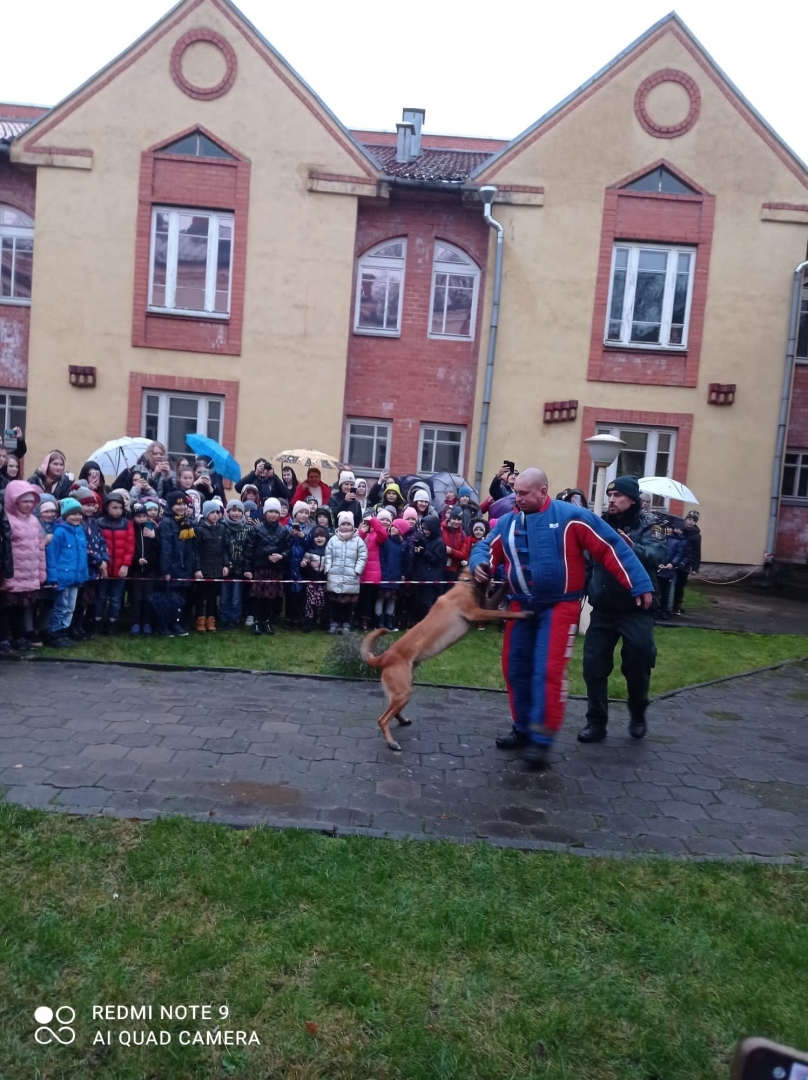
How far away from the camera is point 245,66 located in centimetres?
1719

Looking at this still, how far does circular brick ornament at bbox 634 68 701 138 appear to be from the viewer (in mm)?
17328

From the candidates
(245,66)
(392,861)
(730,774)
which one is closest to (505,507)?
(730,774)

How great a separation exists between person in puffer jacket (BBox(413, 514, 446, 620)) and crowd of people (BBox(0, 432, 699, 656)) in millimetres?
15

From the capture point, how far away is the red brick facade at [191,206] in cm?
1722

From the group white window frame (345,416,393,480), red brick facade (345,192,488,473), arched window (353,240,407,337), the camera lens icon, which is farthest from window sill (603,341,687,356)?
the camera lens icon

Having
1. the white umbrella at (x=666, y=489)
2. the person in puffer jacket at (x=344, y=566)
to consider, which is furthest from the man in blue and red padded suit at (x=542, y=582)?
the white umbrella at (x=666, y=489)

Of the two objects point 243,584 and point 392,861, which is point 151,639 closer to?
point 243,584

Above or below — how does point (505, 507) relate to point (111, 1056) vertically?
above

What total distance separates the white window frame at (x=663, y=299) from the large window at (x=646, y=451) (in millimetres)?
1708

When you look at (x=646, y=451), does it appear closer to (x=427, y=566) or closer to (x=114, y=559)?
(x=427, y=566)

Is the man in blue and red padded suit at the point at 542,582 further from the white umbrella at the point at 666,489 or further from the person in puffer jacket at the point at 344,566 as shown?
the white umbrella at the point at 666,489

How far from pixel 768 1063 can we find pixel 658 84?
1946 centimetres

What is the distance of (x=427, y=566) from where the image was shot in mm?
11195

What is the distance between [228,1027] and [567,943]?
146 centimetres
